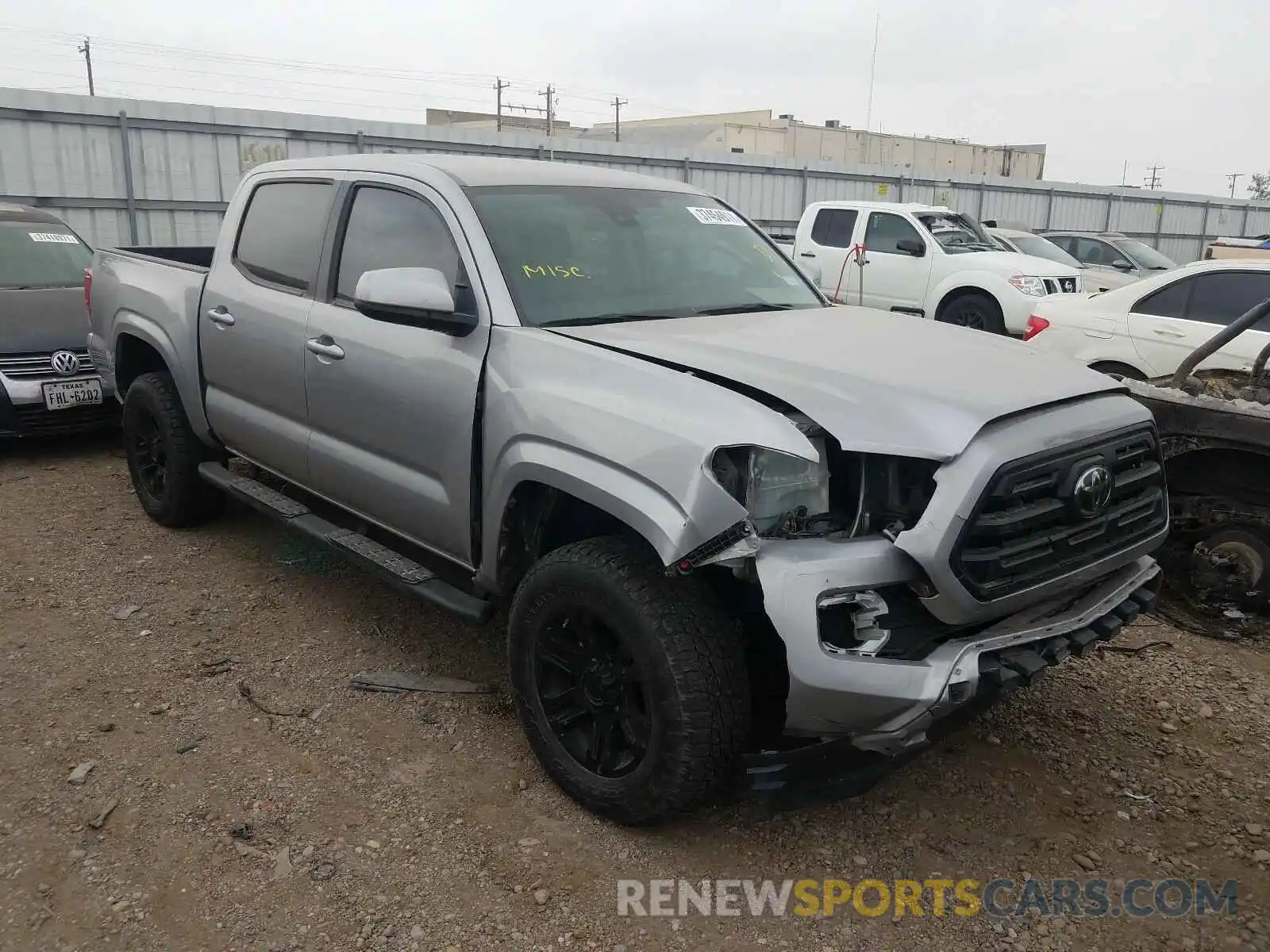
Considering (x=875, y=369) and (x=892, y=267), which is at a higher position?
(x=875, y=369)

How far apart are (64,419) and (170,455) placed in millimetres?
2276

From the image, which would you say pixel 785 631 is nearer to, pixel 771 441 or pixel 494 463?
pixel 771 441

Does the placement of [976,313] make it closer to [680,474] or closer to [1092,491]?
[1092,491]

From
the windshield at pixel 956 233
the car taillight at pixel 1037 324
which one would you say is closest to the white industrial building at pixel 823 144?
the windshield at pixel 956 233

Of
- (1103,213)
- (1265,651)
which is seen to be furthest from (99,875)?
(1103,213)

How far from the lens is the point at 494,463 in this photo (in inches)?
124

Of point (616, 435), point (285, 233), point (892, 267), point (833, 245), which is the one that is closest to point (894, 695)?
point (616, 435)

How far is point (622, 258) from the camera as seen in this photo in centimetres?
370

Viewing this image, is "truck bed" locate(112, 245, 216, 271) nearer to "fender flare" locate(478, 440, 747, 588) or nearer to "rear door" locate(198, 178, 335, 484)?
"rear door" locate(198, 178, 335, 484)

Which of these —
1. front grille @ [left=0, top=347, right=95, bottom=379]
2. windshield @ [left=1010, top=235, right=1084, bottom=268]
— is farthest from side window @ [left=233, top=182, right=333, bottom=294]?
windshield @ [left=1010, top=235, right=1084, bottom=268]

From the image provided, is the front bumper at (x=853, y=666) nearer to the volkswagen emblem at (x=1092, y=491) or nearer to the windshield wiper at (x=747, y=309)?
the volkswagen emblem at (x=1092, y=491)

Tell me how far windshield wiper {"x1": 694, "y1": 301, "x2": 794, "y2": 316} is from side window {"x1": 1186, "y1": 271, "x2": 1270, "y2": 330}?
14.7 feet

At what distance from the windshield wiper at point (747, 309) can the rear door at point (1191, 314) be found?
13.6 feet

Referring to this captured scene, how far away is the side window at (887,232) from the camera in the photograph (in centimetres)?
1243
